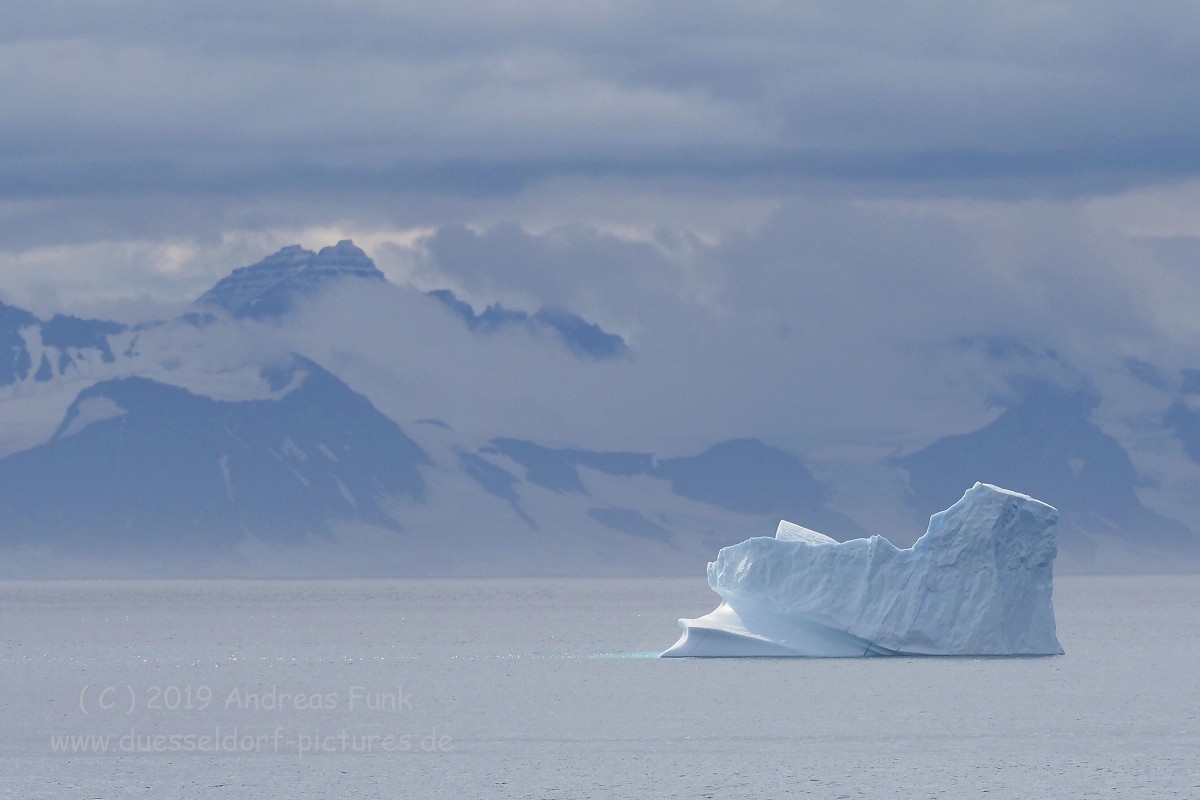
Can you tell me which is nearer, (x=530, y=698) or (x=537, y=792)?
(x=537, y=792)

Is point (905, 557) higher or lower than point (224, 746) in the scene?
higher

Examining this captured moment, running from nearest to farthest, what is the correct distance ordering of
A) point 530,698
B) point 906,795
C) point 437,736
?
point 906,795 < point 437,736 < point 530,698

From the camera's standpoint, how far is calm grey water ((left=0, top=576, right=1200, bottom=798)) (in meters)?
41.4

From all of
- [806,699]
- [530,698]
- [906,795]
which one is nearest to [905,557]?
[806,699]

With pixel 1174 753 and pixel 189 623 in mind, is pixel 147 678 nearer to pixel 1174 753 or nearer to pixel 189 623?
pixel 1174 753

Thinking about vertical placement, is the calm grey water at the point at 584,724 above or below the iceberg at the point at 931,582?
below

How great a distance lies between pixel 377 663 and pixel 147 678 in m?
10.8

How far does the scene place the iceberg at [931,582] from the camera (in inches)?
2282

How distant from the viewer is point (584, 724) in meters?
52.0

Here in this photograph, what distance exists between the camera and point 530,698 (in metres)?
59.8

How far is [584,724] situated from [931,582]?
1171 cm

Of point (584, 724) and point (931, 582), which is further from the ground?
point (931, 582)

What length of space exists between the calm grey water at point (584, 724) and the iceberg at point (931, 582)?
1794 mm

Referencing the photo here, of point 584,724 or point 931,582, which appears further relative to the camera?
point 931,582
